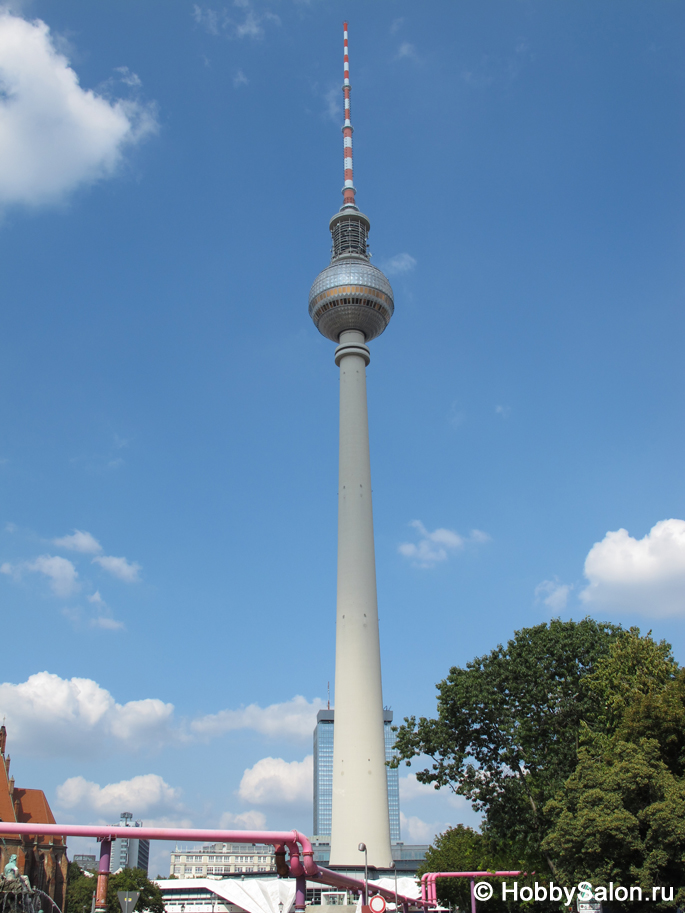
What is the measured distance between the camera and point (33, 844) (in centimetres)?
9269

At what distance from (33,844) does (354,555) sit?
52.2 m

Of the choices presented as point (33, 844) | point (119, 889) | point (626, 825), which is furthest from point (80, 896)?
point (626, 825)

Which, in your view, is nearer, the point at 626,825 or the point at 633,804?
the point at 626,825

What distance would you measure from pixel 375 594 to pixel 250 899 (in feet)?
191

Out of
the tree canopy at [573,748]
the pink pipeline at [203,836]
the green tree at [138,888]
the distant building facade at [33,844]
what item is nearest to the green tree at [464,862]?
the tree canopy at [573,748]

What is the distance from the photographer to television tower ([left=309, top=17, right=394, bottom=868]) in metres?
73.1

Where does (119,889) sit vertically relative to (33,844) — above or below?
below

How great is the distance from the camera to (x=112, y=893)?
334 ft

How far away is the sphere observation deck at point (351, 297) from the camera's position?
3688 inches

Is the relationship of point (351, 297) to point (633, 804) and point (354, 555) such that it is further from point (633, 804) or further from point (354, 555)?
point (633, 804)

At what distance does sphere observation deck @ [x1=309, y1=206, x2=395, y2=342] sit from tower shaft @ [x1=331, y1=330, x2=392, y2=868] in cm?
838

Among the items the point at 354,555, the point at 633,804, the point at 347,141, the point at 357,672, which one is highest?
the point at 347,141

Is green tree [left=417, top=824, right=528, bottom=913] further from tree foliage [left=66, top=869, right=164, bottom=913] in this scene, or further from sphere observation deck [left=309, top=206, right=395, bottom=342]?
sphere observation deck [left=309, top=206, right=395, bottom=342]

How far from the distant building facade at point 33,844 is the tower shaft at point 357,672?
3604 centimetres
